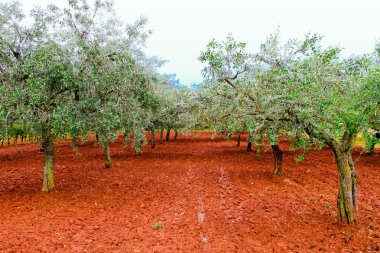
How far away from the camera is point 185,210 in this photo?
11.6 m

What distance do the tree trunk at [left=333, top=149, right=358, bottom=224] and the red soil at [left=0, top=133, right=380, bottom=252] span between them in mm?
330

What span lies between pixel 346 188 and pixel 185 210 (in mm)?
5561

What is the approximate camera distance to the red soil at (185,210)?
852 centimetres

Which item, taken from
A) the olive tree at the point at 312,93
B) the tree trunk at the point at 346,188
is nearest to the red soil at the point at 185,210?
the tree trunk at the point at 346,188

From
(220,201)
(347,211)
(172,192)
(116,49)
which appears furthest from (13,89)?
(347,211)

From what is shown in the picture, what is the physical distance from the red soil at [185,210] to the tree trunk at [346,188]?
0.33m

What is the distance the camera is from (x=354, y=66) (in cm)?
1020

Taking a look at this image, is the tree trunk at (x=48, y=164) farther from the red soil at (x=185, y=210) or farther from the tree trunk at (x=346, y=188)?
the tree trunk at (x=346, y=188)

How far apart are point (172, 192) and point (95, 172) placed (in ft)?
21.8

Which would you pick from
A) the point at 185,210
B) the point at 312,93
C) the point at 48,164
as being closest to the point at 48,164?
the point at 48,164

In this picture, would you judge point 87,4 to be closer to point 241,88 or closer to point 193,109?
point 241,88

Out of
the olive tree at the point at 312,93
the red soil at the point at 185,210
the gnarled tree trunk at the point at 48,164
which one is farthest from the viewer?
the gnarled tree trunk at the point at 48,164

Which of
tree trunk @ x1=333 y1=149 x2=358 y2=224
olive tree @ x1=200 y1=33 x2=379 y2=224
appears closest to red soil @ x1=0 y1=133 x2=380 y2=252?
tree trunk @ x1=333 y1=149 x2=358 y2=224

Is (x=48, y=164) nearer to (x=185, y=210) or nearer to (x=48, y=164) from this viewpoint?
(x=48, y=164)
